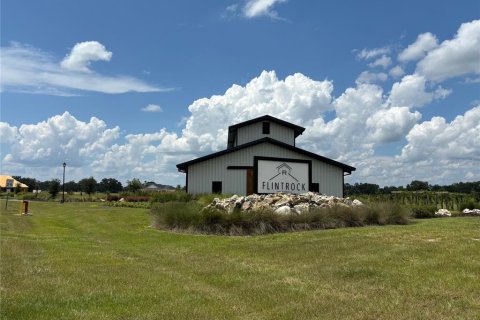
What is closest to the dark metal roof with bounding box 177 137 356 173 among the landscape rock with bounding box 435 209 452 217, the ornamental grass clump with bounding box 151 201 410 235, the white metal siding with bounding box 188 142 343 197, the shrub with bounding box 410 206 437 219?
the white metal siding with bounding box 188 142 343 197

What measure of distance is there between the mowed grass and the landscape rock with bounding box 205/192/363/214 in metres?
4.05

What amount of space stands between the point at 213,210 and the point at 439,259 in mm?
9531

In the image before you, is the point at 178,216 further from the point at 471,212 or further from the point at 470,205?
the point at 470,205

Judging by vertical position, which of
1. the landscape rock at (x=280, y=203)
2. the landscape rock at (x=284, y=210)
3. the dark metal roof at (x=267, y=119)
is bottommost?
the landscape rock at (x=284, y=210)

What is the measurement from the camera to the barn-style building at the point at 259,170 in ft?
82.5

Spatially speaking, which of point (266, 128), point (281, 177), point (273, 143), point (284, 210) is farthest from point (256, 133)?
point (284, 210)

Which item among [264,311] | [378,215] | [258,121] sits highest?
[258,121]

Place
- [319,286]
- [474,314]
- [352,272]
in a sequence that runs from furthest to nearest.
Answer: [352,272] → [319,286] → [474,314]

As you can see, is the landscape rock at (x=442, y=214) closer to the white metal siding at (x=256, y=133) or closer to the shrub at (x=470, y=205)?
the shrub at (x=470, y=205)

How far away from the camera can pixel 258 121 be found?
29844 mm

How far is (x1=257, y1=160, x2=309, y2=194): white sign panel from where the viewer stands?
81.8 ft

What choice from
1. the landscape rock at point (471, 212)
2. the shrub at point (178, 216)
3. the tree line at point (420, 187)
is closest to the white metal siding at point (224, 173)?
the shrub at point (178, 216)

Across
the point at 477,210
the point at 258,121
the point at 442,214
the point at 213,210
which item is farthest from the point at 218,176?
the point at 477,210

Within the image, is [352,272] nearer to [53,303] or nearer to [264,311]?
[264,311]
